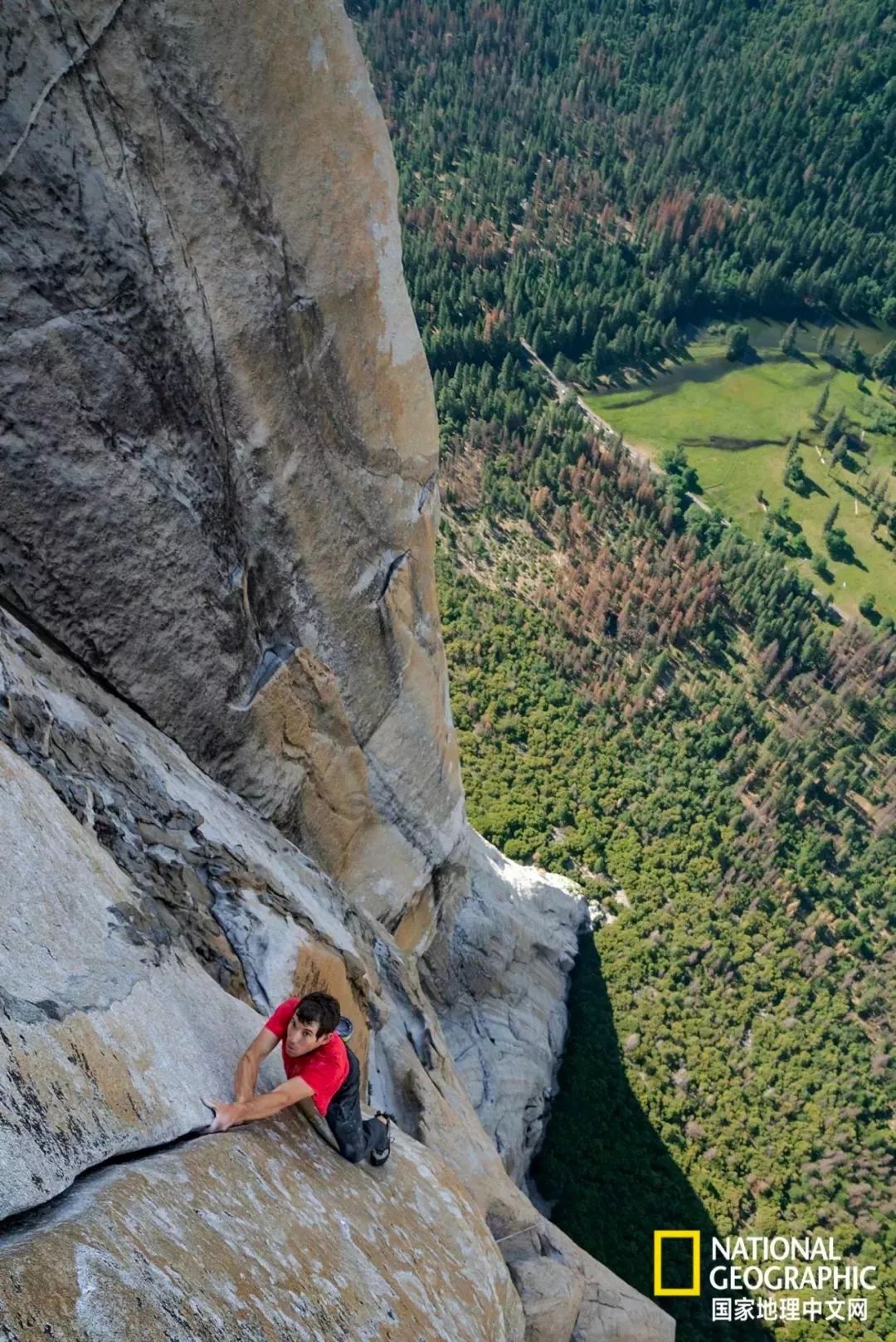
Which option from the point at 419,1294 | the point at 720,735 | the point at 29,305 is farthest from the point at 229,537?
the point at 720,735

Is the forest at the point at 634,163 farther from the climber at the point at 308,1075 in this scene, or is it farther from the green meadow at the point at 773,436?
the climber at the point at 308,1075

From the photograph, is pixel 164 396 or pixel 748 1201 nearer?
pixel 164 396

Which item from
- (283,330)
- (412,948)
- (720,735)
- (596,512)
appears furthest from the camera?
(596,512)

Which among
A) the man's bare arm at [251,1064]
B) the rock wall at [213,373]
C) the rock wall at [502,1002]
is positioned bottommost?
the rock wall at [502,1002]

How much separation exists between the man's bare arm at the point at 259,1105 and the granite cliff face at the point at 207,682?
17cm

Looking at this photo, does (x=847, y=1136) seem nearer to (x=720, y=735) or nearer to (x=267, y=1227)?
(x=720, y=735)

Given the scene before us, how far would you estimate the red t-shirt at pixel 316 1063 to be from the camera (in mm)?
8773

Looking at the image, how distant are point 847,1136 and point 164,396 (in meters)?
31.2

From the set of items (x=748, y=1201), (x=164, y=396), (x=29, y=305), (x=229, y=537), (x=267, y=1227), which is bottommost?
(x=748, y=1201)

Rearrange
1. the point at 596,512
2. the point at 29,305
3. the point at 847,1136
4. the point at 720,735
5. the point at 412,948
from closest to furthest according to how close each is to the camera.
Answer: the point at 29,305 → the point at 412,948 → the point at 847,1136 → the point at 720,735 → the point at 596,512

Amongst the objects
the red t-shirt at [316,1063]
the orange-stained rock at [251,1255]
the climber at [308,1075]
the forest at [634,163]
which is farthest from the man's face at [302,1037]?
the forest at [634,163]

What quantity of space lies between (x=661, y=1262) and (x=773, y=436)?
59.2 m

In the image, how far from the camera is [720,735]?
43500 millimetres

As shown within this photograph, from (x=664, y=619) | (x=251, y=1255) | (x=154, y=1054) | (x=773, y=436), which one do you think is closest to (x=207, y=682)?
(x=154, y=1054)
